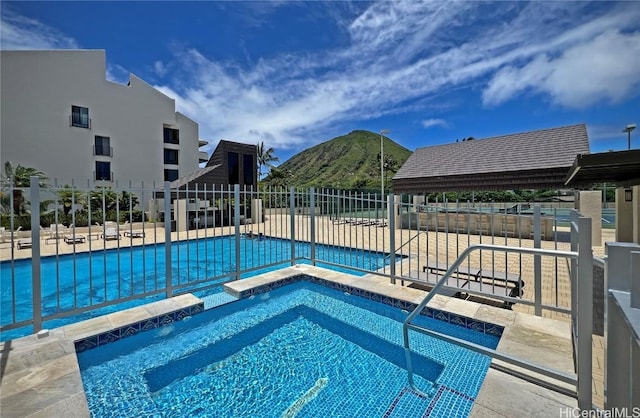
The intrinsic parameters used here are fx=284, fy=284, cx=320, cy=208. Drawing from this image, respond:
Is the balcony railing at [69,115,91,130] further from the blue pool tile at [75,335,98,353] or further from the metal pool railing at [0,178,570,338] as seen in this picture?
the blue pool tile at [75,335,98,353]

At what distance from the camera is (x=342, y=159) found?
3359 inches

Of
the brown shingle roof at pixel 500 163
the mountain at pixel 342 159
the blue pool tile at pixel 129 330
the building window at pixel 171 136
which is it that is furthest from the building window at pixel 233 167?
the mountain at pixel 342 159

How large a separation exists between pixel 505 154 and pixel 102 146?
3300 cm

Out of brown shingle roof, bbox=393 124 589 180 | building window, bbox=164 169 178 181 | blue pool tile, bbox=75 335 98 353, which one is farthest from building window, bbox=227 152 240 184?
blue pool tile, bbox=75 335 98 353

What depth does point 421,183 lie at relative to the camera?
704 inches

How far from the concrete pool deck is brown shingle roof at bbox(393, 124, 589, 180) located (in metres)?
12.7

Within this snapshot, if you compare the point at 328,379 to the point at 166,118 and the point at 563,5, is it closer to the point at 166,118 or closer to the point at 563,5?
the point at 563,5

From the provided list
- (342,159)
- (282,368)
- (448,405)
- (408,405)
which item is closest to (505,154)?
(448,405)

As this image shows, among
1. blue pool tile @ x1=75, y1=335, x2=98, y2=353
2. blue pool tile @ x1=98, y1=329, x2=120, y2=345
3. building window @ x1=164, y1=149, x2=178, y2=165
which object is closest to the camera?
blue pool tile @ x1=75, y1=335, x2=98, y2=353

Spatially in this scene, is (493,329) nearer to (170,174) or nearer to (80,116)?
(80,116)

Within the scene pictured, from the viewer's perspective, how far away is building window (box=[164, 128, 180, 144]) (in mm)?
31820

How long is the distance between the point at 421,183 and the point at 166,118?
27904 mm

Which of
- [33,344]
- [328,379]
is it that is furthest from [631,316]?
[33,344]

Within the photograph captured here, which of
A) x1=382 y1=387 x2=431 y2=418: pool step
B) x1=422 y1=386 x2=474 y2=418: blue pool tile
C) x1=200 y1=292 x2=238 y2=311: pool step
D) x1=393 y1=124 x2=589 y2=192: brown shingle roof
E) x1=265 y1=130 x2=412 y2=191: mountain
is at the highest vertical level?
x1=265 y1=130 x2=412 y2=191: mountain
